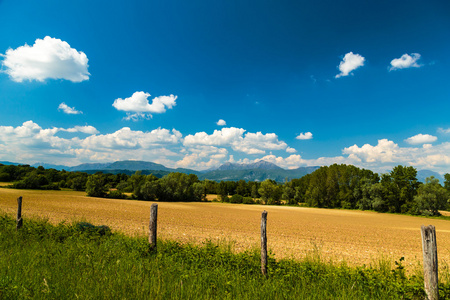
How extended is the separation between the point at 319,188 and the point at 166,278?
320ft

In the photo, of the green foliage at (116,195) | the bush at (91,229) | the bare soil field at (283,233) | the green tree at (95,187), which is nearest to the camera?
the bush at (91,229)

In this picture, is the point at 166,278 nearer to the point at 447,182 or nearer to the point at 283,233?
the point at 283,233

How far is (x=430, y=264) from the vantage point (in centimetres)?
476

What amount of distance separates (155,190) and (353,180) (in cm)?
8197

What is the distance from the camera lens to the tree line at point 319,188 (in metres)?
68.1

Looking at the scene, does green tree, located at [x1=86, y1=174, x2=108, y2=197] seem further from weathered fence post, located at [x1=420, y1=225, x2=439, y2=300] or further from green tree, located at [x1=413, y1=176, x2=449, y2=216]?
green tree, located at [x1=413, y1=176, x2=449, y2=216]

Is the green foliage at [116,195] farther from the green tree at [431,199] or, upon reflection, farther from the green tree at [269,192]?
the green tree at [431,199]

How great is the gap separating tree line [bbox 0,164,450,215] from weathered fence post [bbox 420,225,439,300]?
8035cm

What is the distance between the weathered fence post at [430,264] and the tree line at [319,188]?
80353 millimetres

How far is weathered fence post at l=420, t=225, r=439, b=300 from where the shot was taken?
4.68m

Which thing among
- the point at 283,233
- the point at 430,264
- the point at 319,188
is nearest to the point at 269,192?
the point at 319,188

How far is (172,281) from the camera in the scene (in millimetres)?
4828

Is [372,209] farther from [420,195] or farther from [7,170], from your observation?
[7,170]

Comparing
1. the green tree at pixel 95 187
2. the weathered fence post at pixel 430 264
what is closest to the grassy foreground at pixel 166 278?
the weathered fence post at pixel 430 264
